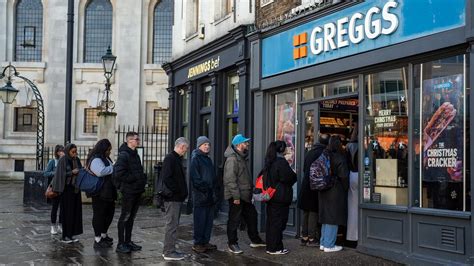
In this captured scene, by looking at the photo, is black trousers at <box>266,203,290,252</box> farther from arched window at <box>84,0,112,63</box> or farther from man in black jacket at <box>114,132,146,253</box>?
arched window at <box>84,0,112,63</box>

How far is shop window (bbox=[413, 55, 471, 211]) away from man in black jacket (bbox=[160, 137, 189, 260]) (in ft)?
11.2

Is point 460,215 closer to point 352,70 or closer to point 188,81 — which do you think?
point 352,70

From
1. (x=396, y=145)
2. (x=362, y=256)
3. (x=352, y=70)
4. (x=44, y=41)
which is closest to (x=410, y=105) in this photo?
(x=396, y=145)

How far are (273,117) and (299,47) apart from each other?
1.69 m

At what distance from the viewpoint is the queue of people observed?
926 centimetres

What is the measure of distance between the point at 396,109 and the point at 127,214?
4.46 metres

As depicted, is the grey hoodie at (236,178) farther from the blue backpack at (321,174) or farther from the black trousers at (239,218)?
the blue backpack at (321,174)

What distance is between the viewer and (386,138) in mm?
9172

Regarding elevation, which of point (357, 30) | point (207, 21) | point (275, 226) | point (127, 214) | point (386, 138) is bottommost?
point (275, 226)

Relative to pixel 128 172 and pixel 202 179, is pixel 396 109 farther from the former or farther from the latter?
pixel 128 172

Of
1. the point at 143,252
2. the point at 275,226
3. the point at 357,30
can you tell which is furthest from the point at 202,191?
the point at 357,30

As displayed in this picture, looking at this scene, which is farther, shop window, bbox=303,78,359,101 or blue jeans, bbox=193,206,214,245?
shop window, bbox=303,78,359,101

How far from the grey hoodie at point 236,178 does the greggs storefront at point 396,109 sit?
64.2 inches

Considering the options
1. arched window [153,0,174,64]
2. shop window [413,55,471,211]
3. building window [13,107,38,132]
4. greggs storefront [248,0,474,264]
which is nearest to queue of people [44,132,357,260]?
greggs storefront [248,0,474,264]
